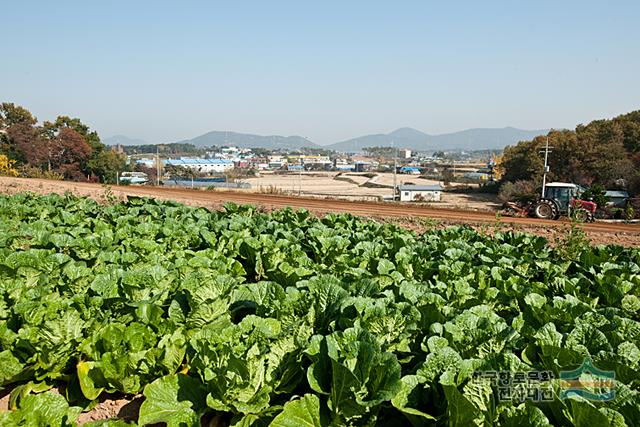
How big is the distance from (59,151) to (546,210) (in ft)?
141

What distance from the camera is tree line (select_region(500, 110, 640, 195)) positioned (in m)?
41.3

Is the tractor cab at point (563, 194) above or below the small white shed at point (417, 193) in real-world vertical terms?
above

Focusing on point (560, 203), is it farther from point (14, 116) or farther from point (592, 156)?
point (14, 116)

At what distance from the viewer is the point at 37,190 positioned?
21531 mm

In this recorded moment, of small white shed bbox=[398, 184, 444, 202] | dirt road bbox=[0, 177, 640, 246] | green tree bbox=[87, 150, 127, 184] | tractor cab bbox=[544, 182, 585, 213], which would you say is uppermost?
green tree bbox=[87, 150, 127, 184]

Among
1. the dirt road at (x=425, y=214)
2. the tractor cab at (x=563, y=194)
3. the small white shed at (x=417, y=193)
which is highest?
the tractor cab at (x=563, y=194)

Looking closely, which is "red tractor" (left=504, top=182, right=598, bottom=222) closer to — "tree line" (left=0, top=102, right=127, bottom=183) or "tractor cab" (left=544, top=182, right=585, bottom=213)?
"tractor cab" (left=544, top=182, right=585, bottom=213)

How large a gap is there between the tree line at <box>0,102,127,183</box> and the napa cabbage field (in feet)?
139

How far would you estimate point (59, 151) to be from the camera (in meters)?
44.3

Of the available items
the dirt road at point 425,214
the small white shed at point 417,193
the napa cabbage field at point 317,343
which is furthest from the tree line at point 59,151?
the napa cabbage field at point 317,343

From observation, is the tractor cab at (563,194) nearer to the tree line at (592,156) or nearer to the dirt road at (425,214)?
the dirt road at (425,214)

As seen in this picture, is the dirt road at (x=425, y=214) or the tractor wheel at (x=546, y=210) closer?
the dirt road at (x=425, y=214)

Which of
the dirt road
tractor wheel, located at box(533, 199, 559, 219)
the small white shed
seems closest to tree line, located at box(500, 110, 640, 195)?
the small white shed

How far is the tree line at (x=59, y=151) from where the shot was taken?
4384 cm
